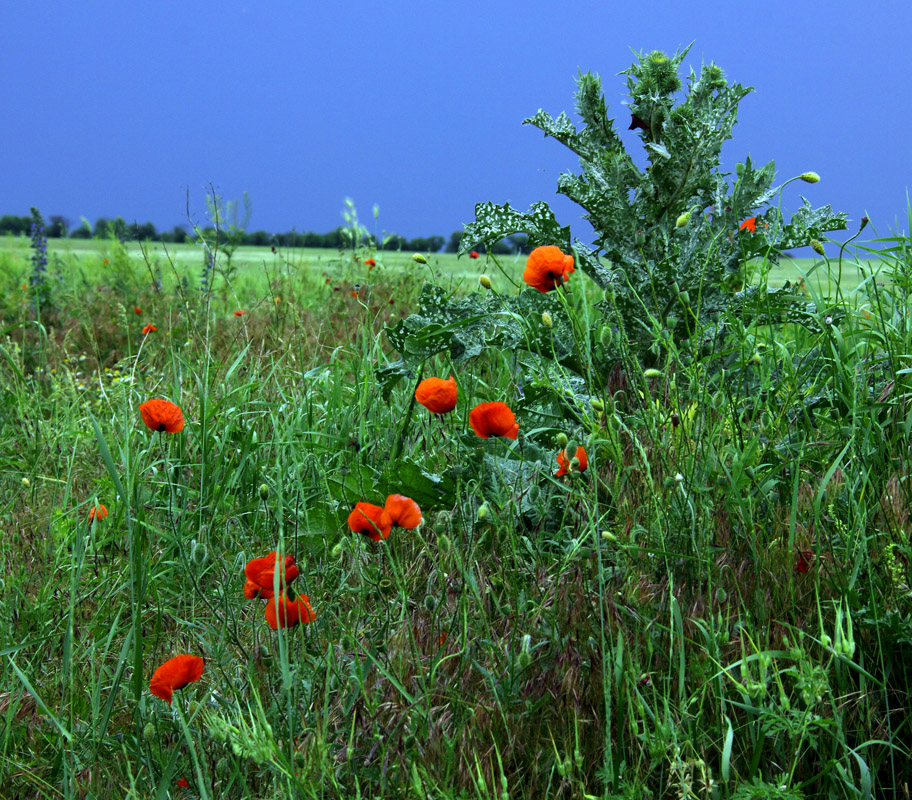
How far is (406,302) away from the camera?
5.69m

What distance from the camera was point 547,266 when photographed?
215 centimetres

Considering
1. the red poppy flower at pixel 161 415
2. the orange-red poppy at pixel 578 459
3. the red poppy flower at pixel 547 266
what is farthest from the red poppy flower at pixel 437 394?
the red poppy flower at pixel 161 415

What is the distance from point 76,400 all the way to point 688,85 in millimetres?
2954

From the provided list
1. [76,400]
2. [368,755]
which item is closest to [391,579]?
[368,755]

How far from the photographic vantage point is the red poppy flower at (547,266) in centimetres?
215

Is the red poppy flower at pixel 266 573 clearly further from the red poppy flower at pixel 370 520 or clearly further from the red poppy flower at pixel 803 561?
the red poppy flower at pixel 803 561

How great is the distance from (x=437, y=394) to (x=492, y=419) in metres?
0.22

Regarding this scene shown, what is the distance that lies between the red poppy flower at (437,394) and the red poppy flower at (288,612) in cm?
57

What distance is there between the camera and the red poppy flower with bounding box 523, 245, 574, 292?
7.05ft

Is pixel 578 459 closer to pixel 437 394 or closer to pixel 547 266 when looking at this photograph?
pixel 437 394

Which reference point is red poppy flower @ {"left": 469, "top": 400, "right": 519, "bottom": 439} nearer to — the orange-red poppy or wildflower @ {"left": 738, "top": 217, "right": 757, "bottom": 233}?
the orange-red poppy

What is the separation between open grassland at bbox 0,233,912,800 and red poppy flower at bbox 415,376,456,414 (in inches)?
6.2

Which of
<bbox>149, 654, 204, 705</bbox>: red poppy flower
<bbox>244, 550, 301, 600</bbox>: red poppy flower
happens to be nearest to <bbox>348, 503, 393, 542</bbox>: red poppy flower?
<bbox>244, 550, 301, 600</bbox>: red poppy flower

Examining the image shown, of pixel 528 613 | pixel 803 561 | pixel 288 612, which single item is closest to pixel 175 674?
pixel 288 612
